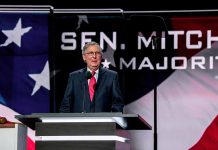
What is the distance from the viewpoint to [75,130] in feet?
10.2

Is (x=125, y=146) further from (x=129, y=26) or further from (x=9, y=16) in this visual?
(x=9, y=16)

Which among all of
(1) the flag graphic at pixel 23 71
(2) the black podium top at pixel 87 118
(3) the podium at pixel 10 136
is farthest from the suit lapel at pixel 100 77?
(1) the flag graphic at pixel 23 71

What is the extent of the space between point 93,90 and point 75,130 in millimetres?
578

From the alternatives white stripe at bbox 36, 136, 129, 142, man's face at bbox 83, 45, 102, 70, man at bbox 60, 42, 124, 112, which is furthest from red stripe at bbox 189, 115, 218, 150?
white stripe at bbox 36, 136, 129, 142

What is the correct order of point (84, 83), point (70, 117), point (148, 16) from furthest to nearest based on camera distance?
1. point (148, 16)
2. point (84, 83)
3. point (70, 117)

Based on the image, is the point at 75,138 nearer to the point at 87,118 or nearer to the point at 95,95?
the point at 87,118

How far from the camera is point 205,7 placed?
5.76 metres

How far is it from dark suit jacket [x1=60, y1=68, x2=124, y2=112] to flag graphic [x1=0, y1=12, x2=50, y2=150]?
2218 millimetres

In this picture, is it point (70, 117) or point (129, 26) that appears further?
point (129, 26)

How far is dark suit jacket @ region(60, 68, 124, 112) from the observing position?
3578mm

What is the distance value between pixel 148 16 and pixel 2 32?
171 centimetres

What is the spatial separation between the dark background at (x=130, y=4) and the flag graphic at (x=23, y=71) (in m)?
0.19

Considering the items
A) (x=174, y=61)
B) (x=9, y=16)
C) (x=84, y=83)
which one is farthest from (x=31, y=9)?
(x=84, y=83)

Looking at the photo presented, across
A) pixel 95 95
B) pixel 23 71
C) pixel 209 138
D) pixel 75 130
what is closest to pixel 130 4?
pixel 23 71
